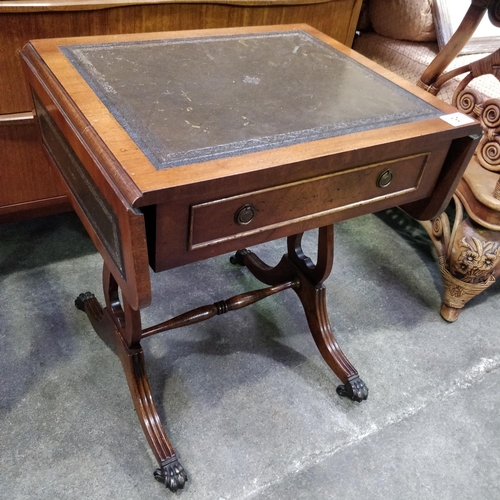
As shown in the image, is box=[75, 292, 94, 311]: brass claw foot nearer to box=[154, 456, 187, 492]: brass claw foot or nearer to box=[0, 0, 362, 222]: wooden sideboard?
box=[0, 0, 362, 222]: wooden sideboard

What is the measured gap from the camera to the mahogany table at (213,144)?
757 mm

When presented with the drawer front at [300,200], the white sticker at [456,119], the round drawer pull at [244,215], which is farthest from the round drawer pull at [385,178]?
the round drawer pull at [244,215]

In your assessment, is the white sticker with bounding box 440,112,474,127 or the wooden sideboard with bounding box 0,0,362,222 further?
the wooden sideboard with bounding box 0,0,362,222

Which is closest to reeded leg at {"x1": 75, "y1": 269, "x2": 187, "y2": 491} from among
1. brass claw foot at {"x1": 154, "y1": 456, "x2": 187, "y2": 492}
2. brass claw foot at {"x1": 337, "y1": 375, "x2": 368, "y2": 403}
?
brass claw foot at {"x1": 154, "y1": 456, "x2": 187, "y2": 492}

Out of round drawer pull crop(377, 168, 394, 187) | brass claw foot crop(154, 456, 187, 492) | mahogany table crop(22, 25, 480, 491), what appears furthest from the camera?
brass claw foot crop(154, 456, 187, 492)

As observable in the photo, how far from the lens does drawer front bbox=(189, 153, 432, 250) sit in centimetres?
80

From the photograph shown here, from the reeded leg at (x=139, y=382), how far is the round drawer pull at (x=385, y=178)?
53 cm

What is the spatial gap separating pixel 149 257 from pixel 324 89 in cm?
47

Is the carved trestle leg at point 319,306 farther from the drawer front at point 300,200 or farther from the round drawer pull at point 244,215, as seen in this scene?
the round drawer pull at point 244,215

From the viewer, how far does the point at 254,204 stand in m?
0.82

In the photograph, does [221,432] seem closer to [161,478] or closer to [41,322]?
[161,478]

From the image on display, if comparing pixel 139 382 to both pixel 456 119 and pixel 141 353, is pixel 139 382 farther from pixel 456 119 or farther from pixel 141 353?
pixel 456 119

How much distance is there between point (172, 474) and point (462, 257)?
95cm

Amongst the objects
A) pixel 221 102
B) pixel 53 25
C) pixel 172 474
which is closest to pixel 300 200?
pixel 221 102
